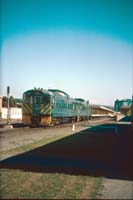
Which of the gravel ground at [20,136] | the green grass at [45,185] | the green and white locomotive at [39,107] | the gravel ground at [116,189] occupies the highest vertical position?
the green and white locomotive at [39,107]

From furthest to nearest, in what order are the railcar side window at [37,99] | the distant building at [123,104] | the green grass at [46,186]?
the distant building at [123,104], the railcar side window at [37,99], the green grass at [46,186]

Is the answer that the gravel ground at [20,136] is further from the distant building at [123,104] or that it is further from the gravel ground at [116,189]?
the distant building at [123,104]

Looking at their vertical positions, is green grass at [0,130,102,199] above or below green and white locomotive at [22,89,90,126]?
below

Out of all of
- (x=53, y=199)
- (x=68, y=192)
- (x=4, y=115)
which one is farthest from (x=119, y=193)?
(x=4, y=115)

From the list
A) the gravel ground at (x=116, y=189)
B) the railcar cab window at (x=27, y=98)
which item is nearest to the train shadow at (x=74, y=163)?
the gravel ground at (x=116, y=189)

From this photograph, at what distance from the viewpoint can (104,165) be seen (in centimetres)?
895

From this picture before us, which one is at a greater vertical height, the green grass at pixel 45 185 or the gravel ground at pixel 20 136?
the green grass at pixel 45 185

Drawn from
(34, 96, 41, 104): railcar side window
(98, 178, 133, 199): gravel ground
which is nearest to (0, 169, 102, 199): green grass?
(98, 178, 133, 199): gravel ground

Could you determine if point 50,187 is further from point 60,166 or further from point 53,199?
Answer: point 60,166

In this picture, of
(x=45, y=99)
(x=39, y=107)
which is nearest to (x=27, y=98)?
(x=39, y=107)

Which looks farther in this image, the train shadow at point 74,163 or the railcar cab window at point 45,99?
the railcar cab window at point 45,99

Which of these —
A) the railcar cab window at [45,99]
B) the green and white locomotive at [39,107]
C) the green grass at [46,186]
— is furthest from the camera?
the railcar cab window at [45,99]

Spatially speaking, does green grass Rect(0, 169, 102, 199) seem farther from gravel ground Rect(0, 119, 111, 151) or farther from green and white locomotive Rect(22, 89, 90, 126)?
green and white locomotive Rect(22, 89, 90, 126)

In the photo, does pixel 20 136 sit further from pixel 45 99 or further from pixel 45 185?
pixel 45 185
